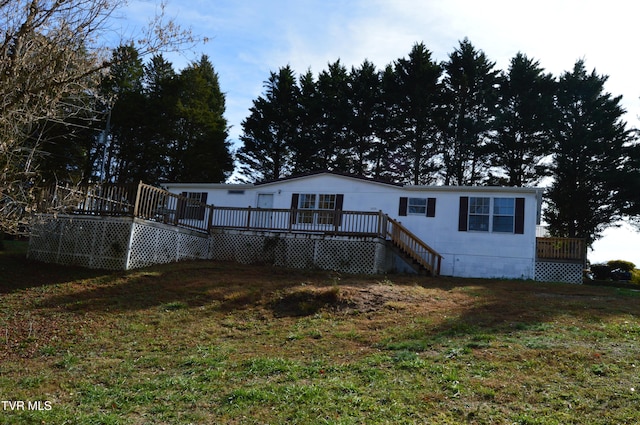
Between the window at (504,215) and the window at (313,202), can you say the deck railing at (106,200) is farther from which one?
the window at (504,215)

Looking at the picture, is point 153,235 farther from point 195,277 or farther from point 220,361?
point 220,361

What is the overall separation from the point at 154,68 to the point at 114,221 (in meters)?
25.2

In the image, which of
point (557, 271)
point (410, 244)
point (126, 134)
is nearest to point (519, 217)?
point (557, 271)

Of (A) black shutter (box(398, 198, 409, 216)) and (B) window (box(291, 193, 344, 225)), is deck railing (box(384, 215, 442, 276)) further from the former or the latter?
(B) window (box(291, 193, 344, 225))

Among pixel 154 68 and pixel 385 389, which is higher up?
pixel 154 68

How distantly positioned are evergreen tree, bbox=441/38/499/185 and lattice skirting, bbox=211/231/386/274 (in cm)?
1651

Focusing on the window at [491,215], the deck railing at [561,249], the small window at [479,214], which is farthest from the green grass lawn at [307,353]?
the deck railing at [561,249]

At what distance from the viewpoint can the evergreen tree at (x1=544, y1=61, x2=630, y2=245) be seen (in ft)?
93.1

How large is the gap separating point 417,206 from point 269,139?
60.2 ft

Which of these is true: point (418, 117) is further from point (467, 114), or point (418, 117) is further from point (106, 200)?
point (106, 200)

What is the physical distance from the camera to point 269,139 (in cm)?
3509

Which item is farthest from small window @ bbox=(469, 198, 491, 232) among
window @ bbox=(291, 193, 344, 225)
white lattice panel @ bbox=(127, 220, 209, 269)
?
white lattice panel @ bbox=(127, 220, 209, 269)

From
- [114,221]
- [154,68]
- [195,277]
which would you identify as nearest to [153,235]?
[114,221]

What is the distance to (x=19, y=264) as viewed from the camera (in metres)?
14.5
